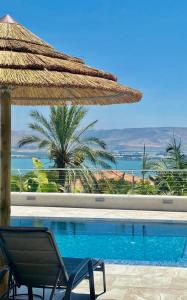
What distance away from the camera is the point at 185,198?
483 inches

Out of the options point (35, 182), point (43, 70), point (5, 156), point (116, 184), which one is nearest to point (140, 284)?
point (5, 156)

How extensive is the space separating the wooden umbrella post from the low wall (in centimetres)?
761

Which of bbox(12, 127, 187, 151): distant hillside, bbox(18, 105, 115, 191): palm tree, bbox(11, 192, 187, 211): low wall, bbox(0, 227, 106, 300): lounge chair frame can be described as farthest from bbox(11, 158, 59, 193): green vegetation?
bbox(12, 127, 187, 151): distant hillside

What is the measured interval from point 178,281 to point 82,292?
122 cm

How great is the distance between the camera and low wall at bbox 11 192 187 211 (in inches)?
487

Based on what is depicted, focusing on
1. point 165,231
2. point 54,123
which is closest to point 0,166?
point 165,231

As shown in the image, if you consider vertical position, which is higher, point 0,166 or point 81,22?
point 81,22

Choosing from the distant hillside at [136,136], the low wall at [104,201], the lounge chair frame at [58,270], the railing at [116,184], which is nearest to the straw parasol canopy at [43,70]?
the lounge chair frame at [58,270]

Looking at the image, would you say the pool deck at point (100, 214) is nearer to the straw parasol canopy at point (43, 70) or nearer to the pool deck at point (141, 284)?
the pool deck at point (141, 284)

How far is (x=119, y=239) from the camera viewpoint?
10211 mm

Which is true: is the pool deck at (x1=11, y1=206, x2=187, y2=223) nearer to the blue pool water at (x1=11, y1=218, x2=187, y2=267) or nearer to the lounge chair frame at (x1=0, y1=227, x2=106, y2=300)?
the blue pool water at (x1=11, y1=218, x2=187, y2=267)

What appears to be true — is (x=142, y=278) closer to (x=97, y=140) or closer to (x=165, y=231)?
(x=165, y=231)

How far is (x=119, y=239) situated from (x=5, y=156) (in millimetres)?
5504

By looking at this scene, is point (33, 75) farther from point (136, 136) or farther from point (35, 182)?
point (136, 136)
